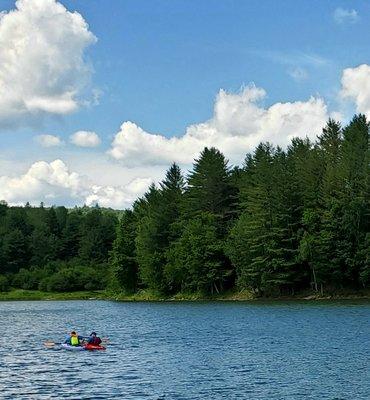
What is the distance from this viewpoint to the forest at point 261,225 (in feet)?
358

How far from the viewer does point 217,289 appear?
5133 inches

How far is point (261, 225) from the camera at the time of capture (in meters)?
117

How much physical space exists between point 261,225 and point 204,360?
7172 cm

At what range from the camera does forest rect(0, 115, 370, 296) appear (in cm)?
10925

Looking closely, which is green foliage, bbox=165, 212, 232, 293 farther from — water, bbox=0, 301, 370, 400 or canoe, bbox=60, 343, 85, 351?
canoe, bbox=60, 343, 85, 351

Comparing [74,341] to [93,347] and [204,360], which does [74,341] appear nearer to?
[93,347]

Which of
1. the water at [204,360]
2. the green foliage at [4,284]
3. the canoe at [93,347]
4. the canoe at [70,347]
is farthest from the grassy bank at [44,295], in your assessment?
the canoe at [93,347]

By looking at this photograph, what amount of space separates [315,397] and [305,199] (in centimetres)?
8633

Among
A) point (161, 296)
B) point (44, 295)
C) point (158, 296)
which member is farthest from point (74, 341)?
point (44, 295)

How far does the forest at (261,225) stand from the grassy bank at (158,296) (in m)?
1.37

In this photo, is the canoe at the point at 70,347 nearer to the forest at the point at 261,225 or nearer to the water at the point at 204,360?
the water at the point at 204,360

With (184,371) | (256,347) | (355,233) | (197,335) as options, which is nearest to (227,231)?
(355,233)

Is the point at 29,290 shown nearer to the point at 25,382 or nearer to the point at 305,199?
the point at 305,199

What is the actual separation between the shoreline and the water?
29.8m
